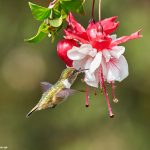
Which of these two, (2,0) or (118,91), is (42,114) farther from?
(2,0)

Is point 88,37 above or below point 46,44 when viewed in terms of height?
above

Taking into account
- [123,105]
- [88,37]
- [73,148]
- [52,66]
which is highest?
[88,37]

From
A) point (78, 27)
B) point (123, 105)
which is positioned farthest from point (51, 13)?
point (123, 105)

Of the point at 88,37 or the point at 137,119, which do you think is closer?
the point at 88,37

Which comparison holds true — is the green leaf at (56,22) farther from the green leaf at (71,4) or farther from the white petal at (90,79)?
the white petal at (90,79)

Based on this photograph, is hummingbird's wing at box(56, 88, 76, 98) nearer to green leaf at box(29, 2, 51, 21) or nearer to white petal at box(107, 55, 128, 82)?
white petal at box(107, 55, 128, 82)

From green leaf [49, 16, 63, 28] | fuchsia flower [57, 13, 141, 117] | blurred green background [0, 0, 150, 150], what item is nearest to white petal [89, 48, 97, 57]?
fuchsia flower [57, 13, 141, 117]

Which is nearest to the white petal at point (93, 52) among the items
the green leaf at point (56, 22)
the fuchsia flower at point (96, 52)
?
the fuchsia flower at point (96, 52)
